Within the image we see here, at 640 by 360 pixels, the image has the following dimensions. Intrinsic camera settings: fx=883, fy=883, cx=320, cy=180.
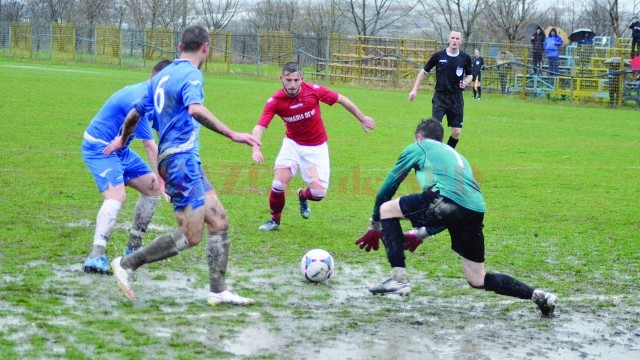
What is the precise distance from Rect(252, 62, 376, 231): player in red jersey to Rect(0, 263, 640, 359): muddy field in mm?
2654

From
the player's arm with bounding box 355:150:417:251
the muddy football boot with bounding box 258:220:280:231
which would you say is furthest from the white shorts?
the player's arm with bounding box 355:150:417:251

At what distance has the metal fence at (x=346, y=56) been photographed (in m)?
33.4

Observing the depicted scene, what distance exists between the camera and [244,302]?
6785 millimetres

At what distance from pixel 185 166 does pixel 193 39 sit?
95 cm

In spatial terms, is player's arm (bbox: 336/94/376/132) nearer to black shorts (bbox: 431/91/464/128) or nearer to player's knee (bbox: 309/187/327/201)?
player's knee (bbox: 309/187/327/201)

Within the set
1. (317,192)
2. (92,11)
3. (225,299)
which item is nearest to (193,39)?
(225,299)

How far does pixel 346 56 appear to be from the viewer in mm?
42125

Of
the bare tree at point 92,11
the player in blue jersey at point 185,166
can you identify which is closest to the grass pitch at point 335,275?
the player in blue jersey at point 185,166

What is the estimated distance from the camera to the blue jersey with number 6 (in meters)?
6.46

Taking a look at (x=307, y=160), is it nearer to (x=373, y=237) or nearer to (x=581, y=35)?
(x=373, y=237)

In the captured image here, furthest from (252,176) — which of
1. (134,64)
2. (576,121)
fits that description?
(134,64)

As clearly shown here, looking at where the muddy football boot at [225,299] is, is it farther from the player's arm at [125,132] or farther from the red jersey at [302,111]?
the red jersey at [302,111]

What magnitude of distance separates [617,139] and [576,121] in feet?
14.2

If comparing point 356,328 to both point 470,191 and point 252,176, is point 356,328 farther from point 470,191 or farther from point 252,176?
point 252,176
